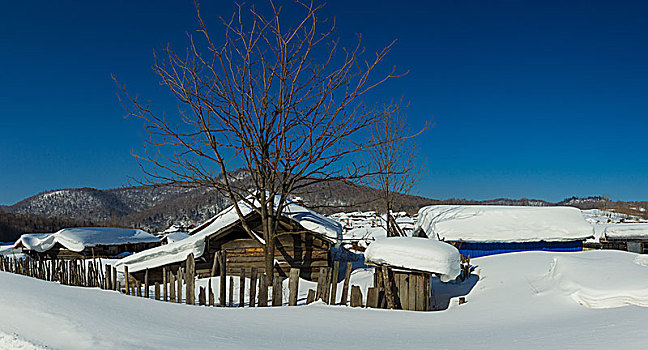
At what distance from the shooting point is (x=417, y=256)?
33.8 ft

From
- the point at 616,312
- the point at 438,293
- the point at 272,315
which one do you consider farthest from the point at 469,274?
the point at 272,315

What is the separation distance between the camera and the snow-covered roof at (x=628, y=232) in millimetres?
19623

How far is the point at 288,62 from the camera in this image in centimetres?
Result: 1170

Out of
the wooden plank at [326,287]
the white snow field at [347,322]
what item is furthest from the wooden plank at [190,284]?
the wooden plank at [326,287]

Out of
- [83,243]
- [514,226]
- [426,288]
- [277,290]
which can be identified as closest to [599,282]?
[426,288]

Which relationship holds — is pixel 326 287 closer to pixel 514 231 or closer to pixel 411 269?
pixel 411 269

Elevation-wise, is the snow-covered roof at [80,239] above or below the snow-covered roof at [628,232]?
below

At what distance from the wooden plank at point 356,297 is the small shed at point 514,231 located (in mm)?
11981

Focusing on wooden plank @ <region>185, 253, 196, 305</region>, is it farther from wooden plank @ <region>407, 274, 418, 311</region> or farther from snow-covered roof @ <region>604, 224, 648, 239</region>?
snow-covered roof @ <region>604, 224, 648, 239</region>

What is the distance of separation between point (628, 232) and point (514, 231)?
5119 mm

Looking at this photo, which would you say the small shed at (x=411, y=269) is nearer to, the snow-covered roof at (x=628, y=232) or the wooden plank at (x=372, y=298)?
the wooden plank at (x=372, y=298)

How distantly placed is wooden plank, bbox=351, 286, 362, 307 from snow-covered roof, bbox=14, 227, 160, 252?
28317 mm

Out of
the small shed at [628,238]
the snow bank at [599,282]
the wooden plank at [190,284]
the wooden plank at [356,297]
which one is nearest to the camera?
the snow bank at [599,282]

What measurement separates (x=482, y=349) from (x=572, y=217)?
58.7 feet
